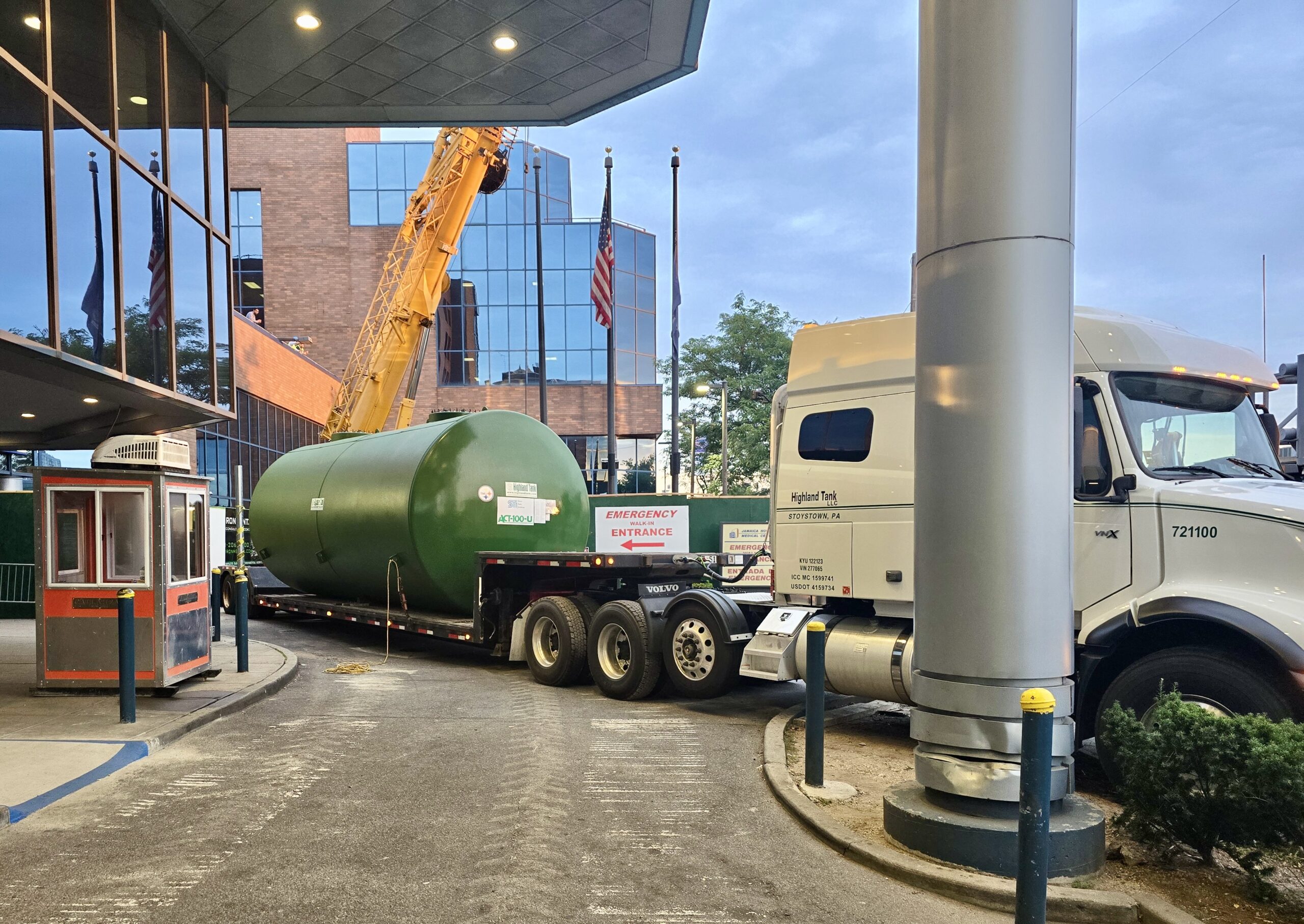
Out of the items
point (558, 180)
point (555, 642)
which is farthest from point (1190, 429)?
point (558, 180)

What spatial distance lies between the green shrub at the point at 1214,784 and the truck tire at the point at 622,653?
548 centimetres

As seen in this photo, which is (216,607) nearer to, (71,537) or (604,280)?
(71,537)

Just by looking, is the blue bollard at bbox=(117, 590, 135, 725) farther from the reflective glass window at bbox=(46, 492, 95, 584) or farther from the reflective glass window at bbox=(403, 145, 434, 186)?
the reflective glass window at bbox=(403, 145, 434, 186)

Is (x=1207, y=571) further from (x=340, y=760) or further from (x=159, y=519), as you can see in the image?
(x=159, y=519)

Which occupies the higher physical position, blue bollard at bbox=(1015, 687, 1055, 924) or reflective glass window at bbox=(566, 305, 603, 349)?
reflective glass window at bbox=(566, 305, 603, 349)

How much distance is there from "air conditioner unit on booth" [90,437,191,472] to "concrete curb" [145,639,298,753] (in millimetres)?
2493

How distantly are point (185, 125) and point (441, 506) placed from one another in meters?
5.65

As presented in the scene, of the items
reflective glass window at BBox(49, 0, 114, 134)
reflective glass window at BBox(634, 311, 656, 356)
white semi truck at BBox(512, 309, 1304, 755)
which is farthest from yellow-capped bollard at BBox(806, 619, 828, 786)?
reflective glass window at BBox(634, 311, 656, 356)

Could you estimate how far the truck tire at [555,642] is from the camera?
11.1 meters

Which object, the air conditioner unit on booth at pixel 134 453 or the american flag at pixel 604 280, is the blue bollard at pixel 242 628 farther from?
the american flag at pixel 604 280

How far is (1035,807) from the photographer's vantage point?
14.2 feet

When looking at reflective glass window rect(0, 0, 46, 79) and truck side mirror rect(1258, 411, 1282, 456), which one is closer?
truck side mirror rect(1258, 411, 1282, 456)

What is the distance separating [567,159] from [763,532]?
3490 centimetres

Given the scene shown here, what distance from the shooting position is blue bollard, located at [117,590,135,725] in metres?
8.41
